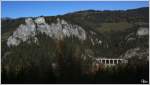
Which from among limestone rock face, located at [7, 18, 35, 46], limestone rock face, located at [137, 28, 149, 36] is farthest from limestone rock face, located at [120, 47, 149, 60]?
limestone rock face, located at [7, 18, 35, 46]

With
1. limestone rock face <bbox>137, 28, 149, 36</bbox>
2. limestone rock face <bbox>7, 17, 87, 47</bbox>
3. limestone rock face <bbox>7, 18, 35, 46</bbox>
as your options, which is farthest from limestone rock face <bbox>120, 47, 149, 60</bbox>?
limestone rock face <bbox>7, 18, 35, 46</bbox>

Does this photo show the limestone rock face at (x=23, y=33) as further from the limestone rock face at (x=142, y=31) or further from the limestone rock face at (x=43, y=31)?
the limestone rock face at (x=142, y=31)

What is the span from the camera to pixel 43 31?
52.2 ft

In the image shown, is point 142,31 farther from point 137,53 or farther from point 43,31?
point 43,31

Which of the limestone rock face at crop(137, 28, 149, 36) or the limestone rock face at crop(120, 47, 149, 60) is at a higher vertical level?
the limestone rock face at crop(137, 28, 149, 36)

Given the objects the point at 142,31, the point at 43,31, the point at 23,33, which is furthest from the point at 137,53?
the point at 23,33

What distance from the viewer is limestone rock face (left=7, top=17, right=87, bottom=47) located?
15.8 metres

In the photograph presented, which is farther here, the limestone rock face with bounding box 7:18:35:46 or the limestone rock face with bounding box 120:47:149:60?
the limestone rock face with bounding box 7:18:35:46

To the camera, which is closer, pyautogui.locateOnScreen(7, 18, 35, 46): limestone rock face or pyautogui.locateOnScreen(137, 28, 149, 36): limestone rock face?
pyautogui.locateOnScreen(137, 28, 149, 36): limestone rock face

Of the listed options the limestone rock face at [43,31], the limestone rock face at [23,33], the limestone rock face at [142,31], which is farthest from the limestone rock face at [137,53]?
the limestone rock face at [23,33]

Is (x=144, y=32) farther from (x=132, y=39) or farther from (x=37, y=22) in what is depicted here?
(x=37, y=22)

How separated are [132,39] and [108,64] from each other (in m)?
0.58

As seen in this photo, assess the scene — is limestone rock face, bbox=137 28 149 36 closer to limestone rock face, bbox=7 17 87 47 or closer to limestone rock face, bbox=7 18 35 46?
limestone rock face, bbox=7 17 87 47

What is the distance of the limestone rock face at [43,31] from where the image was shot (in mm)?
15844
